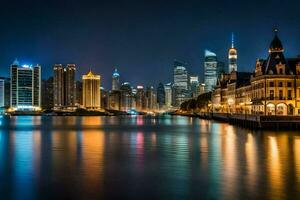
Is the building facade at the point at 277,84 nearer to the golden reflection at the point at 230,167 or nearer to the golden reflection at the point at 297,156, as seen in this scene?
the golden reflection at the point at 297,156

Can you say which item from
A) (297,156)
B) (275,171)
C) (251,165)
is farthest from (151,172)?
(297,156)

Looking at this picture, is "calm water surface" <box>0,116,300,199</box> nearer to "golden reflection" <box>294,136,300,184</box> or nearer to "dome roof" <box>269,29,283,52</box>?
"golden reflection" <box>294,136,300,184</box>

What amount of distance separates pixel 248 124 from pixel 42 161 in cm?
6586

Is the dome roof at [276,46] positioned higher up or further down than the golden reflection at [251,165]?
higher up

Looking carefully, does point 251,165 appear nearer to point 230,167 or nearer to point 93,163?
point 230,167

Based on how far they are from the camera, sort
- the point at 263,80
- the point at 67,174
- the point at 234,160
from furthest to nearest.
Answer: the point at 263,80, the point at 234,160, the point at 67,174

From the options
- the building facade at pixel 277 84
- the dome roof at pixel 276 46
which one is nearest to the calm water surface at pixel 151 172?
the building facade at pixel 277 84

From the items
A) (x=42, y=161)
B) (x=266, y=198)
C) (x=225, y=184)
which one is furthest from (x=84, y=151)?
(x=266, y=198)

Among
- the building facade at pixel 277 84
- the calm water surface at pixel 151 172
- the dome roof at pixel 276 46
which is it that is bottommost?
the calm water surface at pixel 151 172

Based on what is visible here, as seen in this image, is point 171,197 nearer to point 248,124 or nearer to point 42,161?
point 42,161

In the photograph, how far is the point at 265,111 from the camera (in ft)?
362

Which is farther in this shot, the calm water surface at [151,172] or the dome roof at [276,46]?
the dome roof at [276,46]

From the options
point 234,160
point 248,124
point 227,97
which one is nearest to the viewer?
point 234,160

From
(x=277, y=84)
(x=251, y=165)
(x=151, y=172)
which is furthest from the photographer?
(x=277, y=84)
